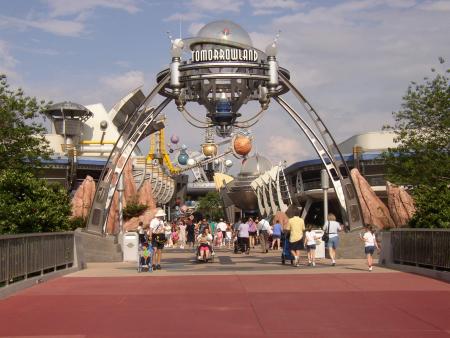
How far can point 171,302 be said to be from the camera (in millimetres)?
12383

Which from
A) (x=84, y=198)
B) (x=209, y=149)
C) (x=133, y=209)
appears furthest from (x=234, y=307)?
(x=209, y=149)

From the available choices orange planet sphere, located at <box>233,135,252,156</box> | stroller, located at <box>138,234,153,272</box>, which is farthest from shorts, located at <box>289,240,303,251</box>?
orange planet sphere, located at <box>233,135,252,156</box>

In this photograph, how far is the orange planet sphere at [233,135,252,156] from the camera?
108812mm

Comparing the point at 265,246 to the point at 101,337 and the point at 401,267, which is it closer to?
the point at 401,267

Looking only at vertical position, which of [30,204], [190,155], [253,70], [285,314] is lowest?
[285,314]

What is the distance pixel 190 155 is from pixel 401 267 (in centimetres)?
14859

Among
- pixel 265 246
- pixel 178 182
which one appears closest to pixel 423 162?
pixel 265 246

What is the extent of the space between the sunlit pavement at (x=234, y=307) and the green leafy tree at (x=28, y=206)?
335 centimetres

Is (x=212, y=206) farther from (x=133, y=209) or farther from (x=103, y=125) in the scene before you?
(x=133, y=209)

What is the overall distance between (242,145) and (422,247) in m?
91.1

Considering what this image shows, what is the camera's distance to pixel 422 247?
58.6 feet

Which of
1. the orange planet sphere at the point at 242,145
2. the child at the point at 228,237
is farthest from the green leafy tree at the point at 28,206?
the orange planet sphere at the point at 242,145

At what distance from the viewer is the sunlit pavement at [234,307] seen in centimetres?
931

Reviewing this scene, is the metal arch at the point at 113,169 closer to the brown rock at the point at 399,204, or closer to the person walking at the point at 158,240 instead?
the person walking at the point at 158,240
